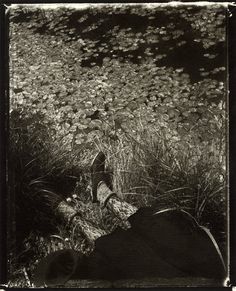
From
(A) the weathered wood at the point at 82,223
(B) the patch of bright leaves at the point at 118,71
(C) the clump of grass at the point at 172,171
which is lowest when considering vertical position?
(A) the weathered wood at the point at 82,223

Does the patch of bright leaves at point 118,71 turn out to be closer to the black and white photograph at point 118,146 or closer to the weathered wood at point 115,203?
the black and white photograph at point 118,146

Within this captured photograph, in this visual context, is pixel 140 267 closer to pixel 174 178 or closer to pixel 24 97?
pixel 174 178

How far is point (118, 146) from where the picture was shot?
6.43 ft

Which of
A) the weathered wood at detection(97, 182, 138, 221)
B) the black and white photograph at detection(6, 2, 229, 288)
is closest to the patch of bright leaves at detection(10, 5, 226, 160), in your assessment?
the black and white photograph at detection(6, 2, 229, 288)

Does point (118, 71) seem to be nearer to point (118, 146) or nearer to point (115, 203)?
point (118, 146)

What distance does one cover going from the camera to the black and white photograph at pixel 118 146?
1938 mm

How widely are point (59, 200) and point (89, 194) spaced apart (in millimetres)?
143

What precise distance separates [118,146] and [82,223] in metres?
0.40

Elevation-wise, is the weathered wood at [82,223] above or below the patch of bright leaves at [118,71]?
below

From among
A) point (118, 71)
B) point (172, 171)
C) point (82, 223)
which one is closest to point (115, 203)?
point (82, 223)

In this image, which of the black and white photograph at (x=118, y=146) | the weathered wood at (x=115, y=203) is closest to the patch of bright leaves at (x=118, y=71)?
the black and white photograph at (x=118, y=146)

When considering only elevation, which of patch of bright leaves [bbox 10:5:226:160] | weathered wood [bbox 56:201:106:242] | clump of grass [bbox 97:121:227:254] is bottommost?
weathered wood [bbox 56:201:106:242]

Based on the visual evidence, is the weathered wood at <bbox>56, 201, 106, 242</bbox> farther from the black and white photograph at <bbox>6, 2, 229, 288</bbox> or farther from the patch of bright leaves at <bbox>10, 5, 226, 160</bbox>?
the patch of bright leaves at <bbox>10, 5, 226, 160</bbox>

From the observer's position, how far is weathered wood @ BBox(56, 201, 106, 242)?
1.94 meters
